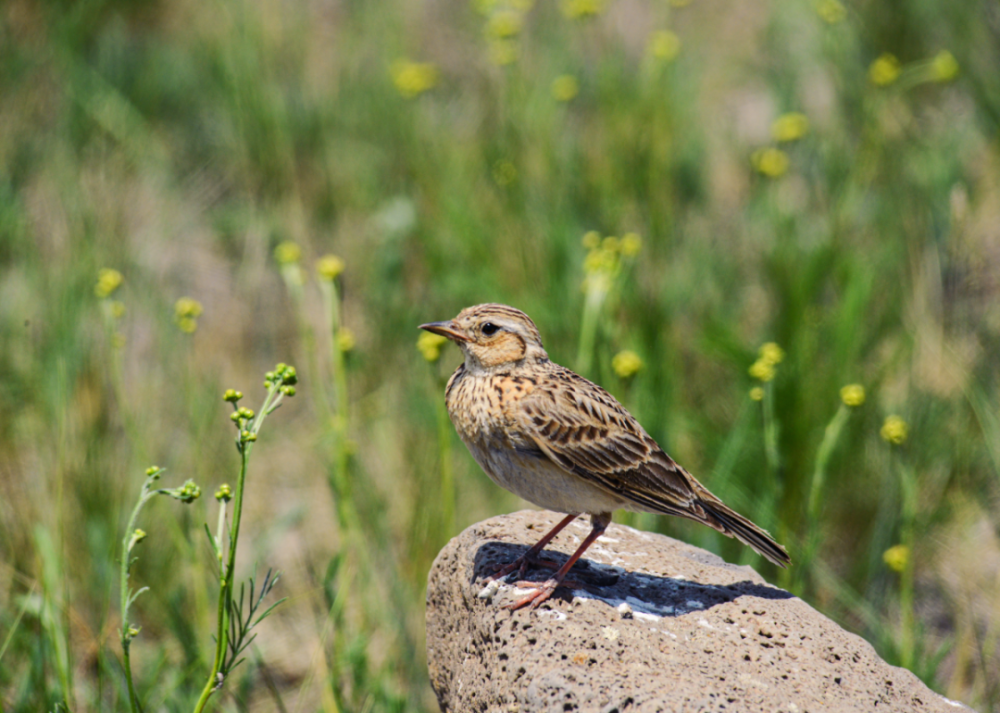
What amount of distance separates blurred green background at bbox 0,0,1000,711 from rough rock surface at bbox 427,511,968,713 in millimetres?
553

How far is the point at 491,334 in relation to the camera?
395 cm

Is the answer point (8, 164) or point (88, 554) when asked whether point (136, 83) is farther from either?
point (88, 554)

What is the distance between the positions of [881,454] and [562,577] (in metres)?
2.90

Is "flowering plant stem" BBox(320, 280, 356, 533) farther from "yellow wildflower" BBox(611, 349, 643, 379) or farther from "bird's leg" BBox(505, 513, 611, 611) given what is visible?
"yellow wildflower" BBox(611, 349, 643, 379)

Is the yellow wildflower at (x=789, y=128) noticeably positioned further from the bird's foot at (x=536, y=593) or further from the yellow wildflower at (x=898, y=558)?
the bird's foot at (x=536, y=593)

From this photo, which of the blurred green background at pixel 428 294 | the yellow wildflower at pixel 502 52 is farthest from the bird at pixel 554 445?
the yellow wildflower at pixel 502 52

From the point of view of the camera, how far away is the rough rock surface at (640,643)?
2889 mm

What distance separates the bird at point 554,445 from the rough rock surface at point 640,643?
146 millimetres

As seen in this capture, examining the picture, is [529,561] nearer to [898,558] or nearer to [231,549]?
[231,549]

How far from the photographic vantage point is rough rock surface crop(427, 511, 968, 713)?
2889 mm

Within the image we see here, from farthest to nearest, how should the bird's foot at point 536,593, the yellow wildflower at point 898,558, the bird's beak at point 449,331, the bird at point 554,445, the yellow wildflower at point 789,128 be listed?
the yellow wildflower at point 789,128, the yellow wildflower at point 898,558, the bird's beak at point 449,331, the bird at point 554,445, the bird's foot at point 536,593

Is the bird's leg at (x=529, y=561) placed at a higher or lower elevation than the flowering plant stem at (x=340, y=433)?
lower

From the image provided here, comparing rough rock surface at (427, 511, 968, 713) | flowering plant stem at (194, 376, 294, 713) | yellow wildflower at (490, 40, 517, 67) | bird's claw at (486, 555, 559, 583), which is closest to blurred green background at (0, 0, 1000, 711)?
yellow wildflower at (490, 40, 517, 67)

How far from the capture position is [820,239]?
6.12 m
